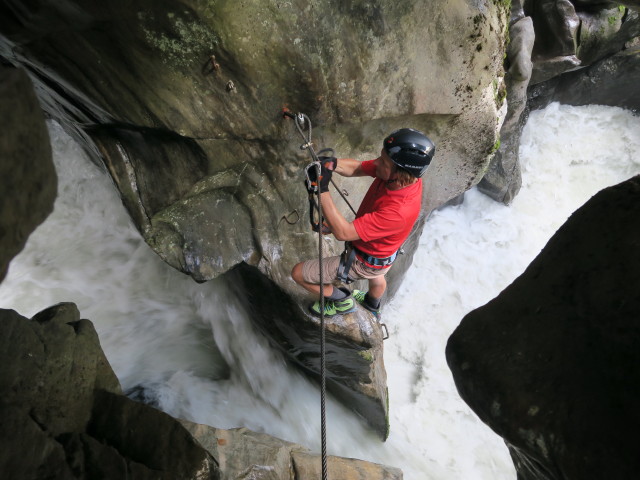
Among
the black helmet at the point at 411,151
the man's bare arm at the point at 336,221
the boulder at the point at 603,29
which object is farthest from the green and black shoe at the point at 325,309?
the boulder at the point at 603,29

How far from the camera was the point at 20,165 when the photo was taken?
4.25 ft

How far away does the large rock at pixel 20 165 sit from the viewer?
1.25 m

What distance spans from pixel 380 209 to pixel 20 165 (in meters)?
2.33

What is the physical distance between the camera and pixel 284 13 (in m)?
3.10

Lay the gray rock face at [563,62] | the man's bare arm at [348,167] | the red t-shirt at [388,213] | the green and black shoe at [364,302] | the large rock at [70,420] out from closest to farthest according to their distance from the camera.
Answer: the large rock at [70,420] < the red t-shirt at [388,213] < the man's bare arm at [348,167] < the green and black shoe at [364,302] < the gray rock face at [563,62]

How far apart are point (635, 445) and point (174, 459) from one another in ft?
6.63

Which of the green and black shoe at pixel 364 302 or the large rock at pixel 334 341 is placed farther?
the green and black shoe at pixel 364 302

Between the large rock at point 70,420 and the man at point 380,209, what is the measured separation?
129 cm

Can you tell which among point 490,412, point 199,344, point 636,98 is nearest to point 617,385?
point 490,412

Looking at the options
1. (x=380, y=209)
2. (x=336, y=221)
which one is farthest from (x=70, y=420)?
(x=380, y=209)

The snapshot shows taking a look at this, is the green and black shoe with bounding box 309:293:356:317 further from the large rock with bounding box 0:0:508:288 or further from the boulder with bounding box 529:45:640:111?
the boulder with bounding box 529:45:640:111

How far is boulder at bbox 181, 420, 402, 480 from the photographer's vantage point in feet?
10.7

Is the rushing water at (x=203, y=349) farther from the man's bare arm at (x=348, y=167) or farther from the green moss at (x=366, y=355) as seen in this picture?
the man's bare arm at (x=348, y=167)

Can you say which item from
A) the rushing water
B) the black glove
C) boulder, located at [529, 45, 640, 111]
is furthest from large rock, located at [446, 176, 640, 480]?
boulder, located at [529, 45, 640, 111]
